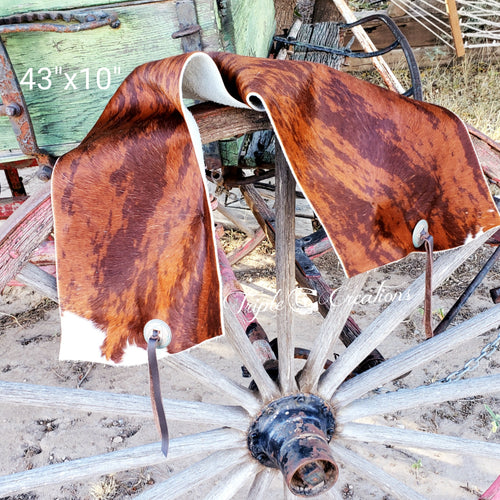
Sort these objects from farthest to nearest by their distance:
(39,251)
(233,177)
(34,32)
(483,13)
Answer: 1. (483,13)
2. (233,177)
3. (39,251)
4. (34,32)

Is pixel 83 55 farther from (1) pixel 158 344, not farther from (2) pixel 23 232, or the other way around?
(1) pixel 158 344

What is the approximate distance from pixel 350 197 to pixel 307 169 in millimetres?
108

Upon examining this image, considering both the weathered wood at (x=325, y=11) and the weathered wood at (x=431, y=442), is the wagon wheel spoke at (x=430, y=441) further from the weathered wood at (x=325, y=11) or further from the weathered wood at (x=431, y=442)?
the weathered wood at (x=325, y=11)

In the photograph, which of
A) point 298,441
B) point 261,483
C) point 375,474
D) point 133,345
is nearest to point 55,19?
point 133,345

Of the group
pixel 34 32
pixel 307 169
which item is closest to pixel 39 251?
pixel 34 32

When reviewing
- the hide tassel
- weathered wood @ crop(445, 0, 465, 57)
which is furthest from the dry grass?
the hide tassel

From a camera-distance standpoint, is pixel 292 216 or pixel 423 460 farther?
pixel 423 460

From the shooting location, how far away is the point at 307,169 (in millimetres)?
880

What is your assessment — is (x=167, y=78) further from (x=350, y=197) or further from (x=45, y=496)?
(x=45, y=496)

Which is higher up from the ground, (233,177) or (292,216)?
(292,216)

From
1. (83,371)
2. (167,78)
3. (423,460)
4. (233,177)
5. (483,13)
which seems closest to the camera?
(167,78)

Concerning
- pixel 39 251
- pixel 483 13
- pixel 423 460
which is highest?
pixel 483 13

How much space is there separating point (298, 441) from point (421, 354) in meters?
0.41

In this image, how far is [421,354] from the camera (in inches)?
50.2
